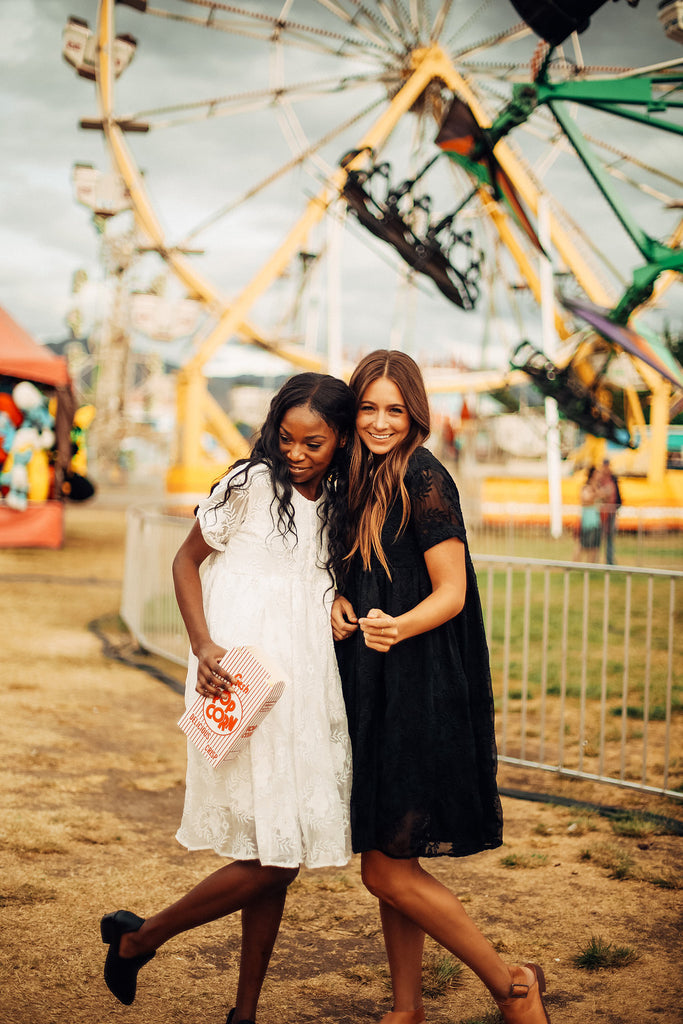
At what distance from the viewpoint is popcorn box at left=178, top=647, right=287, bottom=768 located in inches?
69.9

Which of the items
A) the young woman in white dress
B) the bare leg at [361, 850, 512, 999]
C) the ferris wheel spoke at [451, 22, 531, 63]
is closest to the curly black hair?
the young woman in white dress

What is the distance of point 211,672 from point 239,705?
11 cm

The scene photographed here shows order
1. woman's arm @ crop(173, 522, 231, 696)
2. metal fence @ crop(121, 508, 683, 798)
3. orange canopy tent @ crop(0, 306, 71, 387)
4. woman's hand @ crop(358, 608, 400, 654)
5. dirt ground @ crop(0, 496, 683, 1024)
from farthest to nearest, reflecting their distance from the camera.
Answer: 1. orange canopy tent @ crop(0, 306, 71, 387)
2. metal fence @ crop(121, 508, 683, 798)
3. dirt ground @ crop(0, 496, 683, 1024)
4. woman's arm @ crop(173, 522, 231, 696)
5. woman's hand @ crop(358, 608, 400, 654)

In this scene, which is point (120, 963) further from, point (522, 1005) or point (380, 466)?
point (380, 466)

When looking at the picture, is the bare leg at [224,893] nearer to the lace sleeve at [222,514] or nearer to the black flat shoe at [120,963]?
the black flat shoe at [120,963]

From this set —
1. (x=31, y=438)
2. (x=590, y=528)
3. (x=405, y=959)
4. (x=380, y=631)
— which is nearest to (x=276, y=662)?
(x=380, y=631)

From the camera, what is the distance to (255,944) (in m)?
1.99

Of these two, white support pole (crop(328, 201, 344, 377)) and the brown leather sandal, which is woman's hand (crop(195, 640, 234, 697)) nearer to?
the brown leather sandal

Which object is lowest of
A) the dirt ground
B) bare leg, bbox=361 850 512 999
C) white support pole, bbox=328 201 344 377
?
the dirt ground

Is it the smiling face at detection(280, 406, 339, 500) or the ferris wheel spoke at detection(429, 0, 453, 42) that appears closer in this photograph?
the smiling face at detection(280, 406, 339, 500)

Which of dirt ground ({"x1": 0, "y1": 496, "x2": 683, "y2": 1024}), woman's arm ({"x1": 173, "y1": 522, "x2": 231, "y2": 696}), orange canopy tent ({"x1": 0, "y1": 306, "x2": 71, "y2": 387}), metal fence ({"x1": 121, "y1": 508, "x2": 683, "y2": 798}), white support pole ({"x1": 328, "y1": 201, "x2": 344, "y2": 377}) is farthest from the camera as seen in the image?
white support pole ({"x1": 328, "y1": 201, "x2": 344, "y2": 377})

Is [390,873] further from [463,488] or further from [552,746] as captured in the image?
[463,488]

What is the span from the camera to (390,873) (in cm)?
188

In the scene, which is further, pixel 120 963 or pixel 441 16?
pixel 441 16
